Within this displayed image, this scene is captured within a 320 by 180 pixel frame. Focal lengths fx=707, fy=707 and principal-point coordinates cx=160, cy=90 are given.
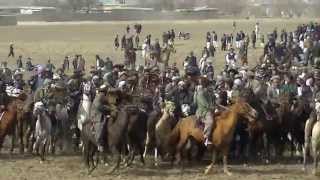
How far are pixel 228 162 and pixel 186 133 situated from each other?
215 cm

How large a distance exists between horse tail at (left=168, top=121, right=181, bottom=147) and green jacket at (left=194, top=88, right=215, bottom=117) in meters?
0.75

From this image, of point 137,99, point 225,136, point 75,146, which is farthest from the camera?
point 75,146

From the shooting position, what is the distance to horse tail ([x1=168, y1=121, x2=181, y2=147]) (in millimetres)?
18406

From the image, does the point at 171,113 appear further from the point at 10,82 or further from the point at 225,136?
the point at 10,82

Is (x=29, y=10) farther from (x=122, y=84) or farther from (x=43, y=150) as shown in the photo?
(x=43, y=150)

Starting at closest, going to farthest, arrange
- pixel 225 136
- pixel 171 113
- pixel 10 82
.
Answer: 1. pixel 225 136
2. pixel 171 113
3. pixel 10 82

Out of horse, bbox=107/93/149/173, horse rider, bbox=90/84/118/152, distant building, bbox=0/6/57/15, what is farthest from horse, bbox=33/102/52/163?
distant building, bbox=0/6/57/15

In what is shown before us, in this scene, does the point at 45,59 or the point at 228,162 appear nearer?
the point at 228,162

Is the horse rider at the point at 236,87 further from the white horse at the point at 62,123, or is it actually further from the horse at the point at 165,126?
the white horse at the point at 62,123

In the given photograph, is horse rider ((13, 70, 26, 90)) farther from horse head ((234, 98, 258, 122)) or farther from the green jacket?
horse head ((234, 98, 258, 122))

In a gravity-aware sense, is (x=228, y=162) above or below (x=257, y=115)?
below

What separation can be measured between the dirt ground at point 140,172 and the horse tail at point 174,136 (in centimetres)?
74

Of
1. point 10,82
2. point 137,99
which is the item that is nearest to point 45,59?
point 10,82

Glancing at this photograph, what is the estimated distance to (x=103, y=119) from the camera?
17.9 metres
